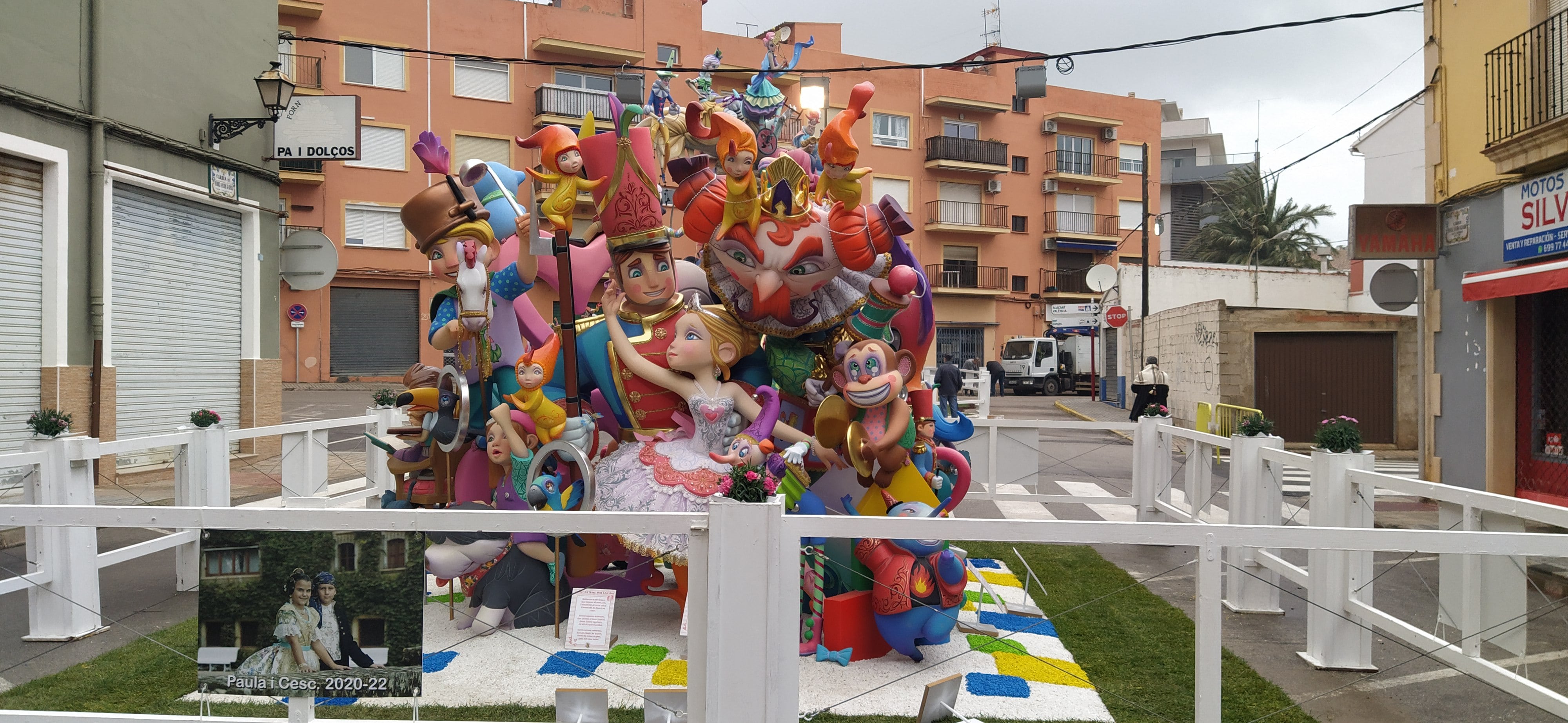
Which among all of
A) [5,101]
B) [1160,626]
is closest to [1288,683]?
[1160,626]

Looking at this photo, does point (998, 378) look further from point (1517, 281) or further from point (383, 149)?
point (1517, 281)

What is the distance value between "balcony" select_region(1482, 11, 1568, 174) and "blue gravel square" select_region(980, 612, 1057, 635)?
7267mm

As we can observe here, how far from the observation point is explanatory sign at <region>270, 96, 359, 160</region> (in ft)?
40.0

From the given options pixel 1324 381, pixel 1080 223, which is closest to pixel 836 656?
pixel 1324 381

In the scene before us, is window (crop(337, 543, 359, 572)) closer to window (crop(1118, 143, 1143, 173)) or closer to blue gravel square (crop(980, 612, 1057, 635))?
blue gravel square (crop(980, 612, 1057, 635))

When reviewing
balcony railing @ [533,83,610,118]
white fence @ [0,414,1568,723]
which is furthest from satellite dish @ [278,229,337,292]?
balcony railing @ [533,83,610,118]

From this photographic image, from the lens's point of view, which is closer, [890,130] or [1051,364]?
[1051,364]

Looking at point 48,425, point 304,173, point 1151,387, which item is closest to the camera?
point 48,425

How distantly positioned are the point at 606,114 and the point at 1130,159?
2009 cm

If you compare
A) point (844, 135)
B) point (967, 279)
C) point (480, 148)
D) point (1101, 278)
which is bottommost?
point (844, 135)

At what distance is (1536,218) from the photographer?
973 cm

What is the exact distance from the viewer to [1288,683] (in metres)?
4.96

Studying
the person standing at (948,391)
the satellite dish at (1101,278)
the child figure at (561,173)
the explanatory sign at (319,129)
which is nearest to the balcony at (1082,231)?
the satellite dish at (1101,278)

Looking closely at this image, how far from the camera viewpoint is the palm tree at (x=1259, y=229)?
3822 centimetres
